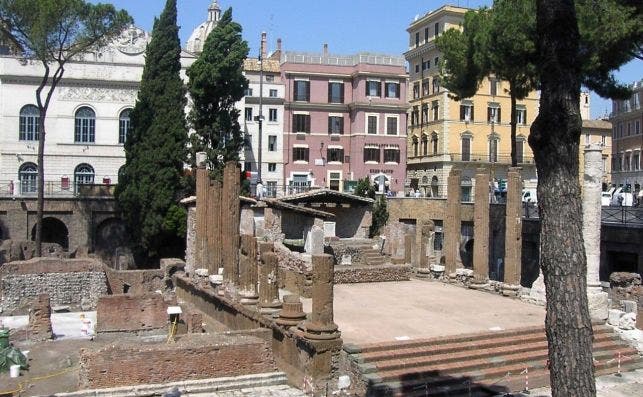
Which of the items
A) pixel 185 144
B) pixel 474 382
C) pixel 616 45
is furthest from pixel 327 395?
pixel 185 144

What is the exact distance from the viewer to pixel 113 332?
873 inches

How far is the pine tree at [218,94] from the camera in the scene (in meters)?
36.1

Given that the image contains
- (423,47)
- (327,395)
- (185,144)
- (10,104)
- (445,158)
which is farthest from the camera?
(423,47)

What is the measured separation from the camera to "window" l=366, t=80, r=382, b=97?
4800 centimetres

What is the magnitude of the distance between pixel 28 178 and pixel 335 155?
20.1m

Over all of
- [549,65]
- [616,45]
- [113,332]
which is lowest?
[113,332]

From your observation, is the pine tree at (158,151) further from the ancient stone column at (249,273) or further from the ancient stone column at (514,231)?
the ancient stone column at (514,231)

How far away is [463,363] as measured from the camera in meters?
14.6

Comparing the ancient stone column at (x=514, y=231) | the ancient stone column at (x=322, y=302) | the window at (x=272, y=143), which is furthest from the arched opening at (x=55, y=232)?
the ancient stone column at (x=322, y=302)

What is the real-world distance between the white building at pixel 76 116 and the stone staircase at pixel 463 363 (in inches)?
1178

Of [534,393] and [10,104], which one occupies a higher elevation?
[10,104]

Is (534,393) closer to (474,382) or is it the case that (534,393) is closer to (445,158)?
(474,382)

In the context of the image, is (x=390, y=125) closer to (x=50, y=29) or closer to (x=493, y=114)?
(x=493, y=114)

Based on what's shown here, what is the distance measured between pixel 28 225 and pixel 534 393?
30596 millimetres
